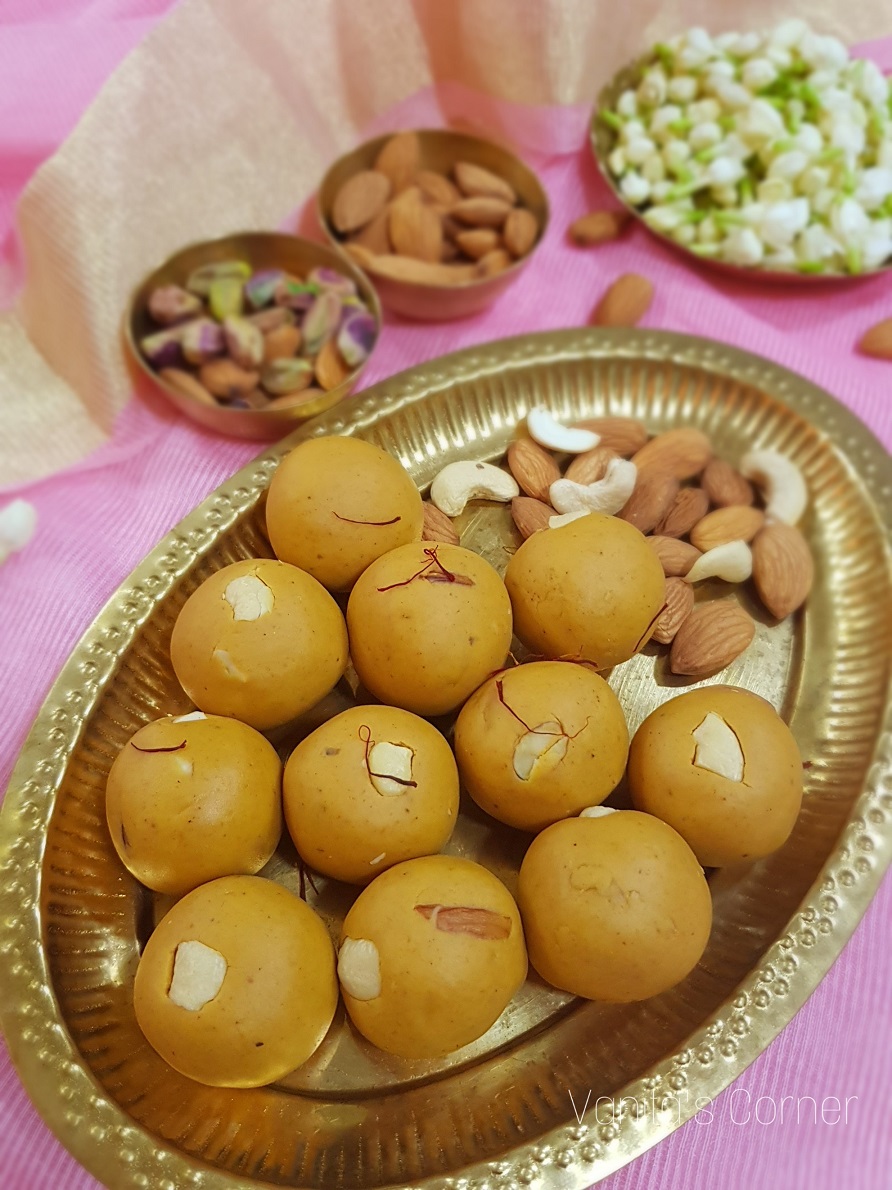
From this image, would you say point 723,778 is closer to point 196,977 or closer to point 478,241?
point 196,977

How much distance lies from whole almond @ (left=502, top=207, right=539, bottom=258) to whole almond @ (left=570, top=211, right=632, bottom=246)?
0.27ft

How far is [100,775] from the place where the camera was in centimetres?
63

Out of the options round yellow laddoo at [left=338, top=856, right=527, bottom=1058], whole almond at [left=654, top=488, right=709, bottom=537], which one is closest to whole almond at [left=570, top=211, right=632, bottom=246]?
whole almond at [left=654, top=488, right=709, bottom=537]

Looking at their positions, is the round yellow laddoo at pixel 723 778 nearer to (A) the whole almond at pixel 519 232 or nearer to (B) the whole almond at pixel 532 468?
(B) the whole almond at pixel 532 468

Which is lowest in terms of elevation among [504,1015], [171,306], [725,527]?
[504,1015]

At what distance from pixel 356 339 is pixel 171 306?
0.18 meters

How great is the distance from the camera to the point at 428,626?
576mm

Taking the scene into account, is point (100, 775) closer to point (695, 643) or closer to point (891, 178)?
point (695, 643)

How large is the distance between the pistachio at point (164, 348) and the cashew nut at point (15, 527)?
0.18 meters

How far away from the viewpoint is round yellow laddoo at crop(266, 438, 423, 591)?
633 millimetres

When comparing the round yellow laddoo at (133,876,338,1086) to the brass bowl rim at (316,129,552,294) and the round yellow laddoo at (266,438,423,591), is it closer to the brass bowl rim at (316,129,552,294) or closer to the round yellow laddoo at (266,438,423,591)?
the round yellow laddoo at (266,438,423,591)

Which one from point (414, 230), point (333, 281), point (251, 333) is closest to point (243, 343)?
point (251, 333)

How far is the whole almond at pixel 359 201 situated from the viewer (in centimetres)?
92

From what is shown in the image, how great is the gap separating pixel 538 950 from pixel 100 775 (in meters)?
0.33
